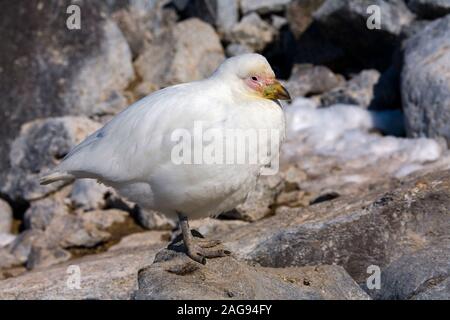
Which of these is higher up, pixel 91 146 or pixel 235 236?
pixel 91 146

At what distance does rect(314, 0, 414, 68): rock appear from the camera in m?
13.7

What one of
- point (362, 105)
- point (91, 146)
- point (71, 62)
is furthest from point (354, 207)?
point (71, 62)

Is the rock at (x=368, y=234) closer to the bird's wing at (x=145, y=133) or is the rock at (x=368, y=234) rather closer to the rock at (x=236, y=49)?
the bird's wing at (x=145, y=133)

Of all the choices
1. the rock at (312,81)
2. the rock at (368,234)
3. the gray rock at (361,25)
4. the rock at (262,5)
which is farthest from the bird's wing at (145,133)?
the rock at (262,5)

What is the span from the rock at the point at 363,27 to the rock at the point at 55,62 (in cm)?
316

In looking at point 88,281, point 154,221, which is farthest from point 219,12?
point 88,281

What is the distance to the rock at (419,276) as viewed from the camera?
22.4ft

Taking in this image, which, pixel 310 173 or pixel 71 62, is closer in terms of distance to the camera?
pixel 310 173

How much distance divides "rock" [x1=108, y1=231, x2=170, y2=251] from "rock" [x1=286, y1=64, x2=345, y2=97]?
12.3 ft

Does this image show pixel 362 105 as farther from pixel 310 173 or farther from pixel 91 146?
pixel 91 146

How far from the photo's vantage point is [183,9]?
15.6 m

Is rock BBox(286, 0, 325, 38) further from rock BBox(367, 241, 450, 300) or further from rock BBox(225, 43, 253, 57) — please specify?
rock BBox(367, 241, 450, 300)
